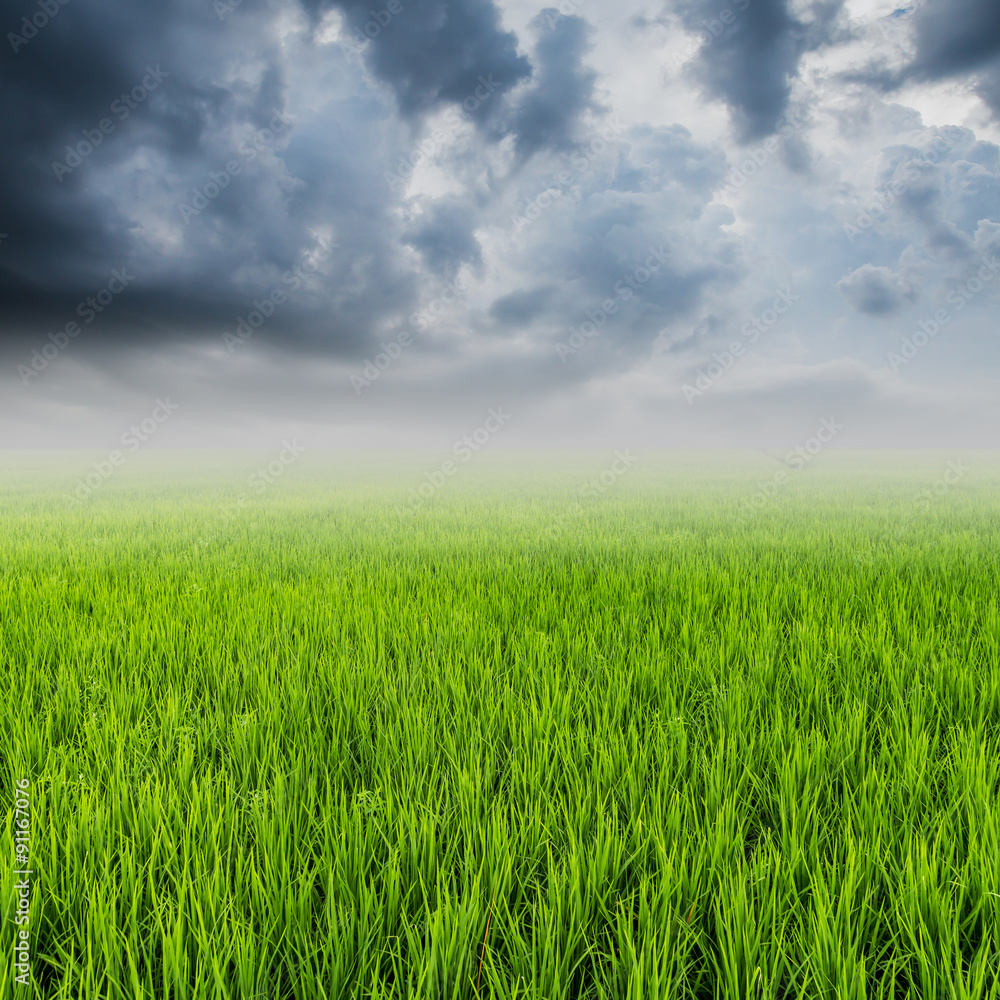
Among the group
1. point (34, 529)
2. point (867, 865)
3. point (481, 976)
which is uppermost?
point (34, 529)

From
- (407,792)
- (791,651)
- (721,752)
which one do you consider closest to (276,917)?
(407,792)

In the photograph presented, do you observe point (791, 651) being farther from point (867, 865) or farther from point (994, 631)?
point (867, 865)

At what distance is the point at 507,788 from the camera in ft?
7.66

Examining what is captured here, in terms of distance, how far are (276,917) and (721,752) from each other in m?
1.77

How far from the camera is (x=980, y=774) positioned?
81.9 inches

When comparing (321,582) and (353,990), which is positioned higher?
(321,582)

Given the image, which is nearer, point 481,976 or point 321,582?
point 481,976

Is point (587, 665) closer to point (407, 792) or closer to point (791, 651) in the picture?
point (791, 651)

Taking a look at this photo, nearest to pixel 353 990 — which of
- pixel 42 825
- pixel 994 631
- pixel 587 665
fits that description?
pixel 42 825

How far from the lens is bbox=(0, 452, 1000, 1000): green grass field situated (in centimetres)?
147

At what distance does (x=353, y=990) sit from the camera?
1385mm

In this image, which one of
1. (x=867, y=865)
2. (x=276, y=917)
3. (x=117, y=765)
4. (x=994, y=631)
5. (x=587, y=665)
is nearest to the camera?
(x=276, y=917)

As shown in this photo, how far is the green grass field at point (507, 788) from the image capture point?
4.82 feet

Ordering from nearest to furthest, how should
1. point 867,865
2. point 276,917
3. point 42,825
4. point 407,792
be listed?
1. point 276,917
2. point 867,865
3. point 42,825
4. point 407,792
